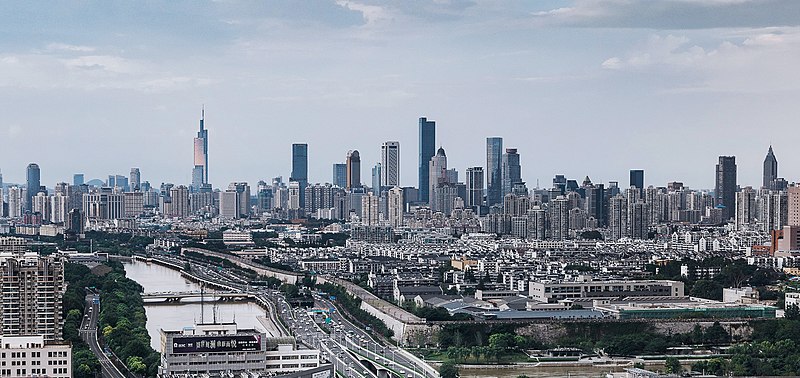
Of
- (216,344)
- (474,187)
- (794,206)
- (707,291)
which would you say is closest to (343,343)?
(216,344)

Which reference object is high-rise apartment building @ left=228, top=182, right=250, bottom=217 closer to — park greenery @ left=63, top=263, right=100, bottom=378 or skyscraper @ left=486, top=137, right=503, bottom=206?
skyscraper @ left=486, top=137, right=503, bottom=206

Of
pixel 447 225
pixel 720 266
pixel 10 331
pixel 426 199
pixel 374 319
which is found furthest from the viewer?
pixel 426 199

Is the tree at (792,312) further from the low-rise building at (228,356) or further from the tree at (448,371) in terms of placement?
the low-rise building at (228,356)

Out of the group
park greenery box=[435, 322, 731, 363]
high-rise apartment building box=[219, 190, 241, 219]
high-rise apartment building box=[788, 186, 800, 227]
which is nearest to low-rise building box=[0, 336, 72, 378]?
park greenery box=[435, 322, 731, 363]

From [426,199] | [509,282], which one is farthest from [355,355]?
[426,199]

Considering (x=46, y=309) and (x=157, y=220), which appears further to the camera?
(x=157, y=220)

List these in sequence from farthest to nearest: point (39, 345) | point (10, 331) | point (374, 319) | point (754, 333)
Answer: point (374, 319) → point (754, 333) → point (10, 331) → point (39, 345)

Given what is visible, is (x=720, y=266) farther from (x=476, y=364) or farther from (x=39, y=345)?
(x=39, y=345)
